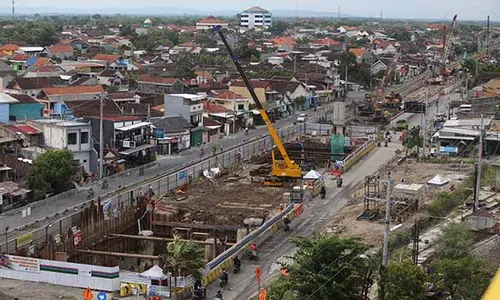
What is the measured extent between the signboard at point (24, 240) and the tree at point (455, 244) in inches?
274

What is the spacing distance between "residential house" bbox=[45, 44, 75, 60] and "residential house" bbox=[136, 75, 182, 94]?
1455cm

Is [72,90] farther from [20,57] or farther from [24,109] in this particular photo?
[20,57]

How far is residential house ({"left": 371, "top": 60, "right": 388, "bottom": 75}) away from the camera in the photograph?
164ft

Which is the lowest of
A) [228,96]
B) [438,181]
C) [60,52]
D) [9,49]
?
[438,181]

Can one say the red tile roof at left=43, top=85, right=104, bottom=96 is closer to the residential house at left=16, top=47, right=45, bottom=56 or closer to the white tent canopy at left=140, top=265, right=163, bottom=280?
the white tent canopy at left=140, top=265, right=163, bottom=280

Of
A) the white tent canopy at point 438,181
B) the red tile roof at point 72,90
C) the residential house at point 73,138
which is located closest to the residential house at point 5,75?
the red tile roof at point 72,90

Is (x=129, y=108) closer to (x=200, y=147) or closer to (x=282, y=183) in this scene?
(x=200, y=147)

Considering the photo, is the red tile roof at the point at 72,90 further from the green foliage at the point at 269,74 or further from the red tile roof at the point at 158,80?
the green foliage at the point at 269,74

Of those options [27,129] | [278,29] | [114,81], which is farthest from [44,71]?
[278,29]

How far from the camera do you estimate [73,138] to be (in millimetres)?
19531

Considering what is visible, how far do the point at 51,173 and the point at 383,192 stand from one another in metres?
7.74

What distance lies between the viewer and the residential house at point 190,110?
82.9 feet

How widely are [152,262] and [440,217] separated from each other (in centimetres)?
592

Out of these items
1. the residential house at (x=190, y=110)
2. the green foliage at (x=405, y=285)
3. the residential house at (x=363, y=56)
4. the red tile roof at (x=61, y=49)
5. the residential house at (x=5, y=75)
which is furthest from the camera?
the residential house at (x=363, y=56)
